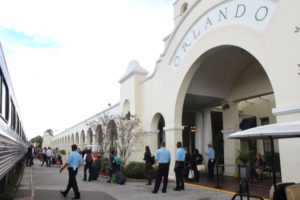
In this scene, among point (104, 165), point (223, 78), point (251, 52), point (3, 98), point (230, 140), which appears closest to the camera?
point (3, 98)

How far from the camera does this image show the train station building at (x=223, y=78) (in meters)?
7.13

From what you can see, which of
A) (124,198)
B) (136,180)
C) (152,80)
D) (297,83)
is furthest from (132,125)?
(297,83)

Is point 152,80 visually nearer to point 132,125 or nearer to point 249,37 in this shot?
point 132,125

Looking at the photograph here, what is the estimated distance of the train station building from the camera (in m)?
7.13

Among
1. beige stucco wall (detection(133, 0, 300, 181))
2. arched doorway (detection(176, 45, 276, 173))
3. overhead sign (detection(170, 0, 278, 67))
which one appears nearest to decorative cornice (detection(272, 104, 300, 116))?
beige stucco wall (detection(133, 0, 300, 181))

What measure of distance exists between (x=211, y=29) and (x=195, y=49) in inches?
46.6

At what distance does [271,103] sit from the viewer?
15812mm

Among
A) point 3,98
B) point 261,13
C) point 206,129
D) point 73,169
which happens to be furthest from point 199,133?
point 3,98

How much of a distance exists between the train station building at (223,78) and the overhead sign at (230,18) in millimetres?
31

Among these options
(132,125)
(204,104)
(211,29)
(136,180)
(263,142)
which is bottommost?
(136,180)

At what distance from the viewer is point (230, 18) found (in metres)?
9.25

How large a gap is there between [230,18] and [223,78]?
15.2 feet

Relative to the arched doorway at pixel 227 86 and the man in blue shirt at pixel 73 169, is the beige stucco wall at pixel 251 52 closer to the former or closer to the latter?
the arched doorway at pixel 227 86

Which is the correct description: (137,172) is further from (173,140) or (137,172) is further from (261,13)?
(261,13)
